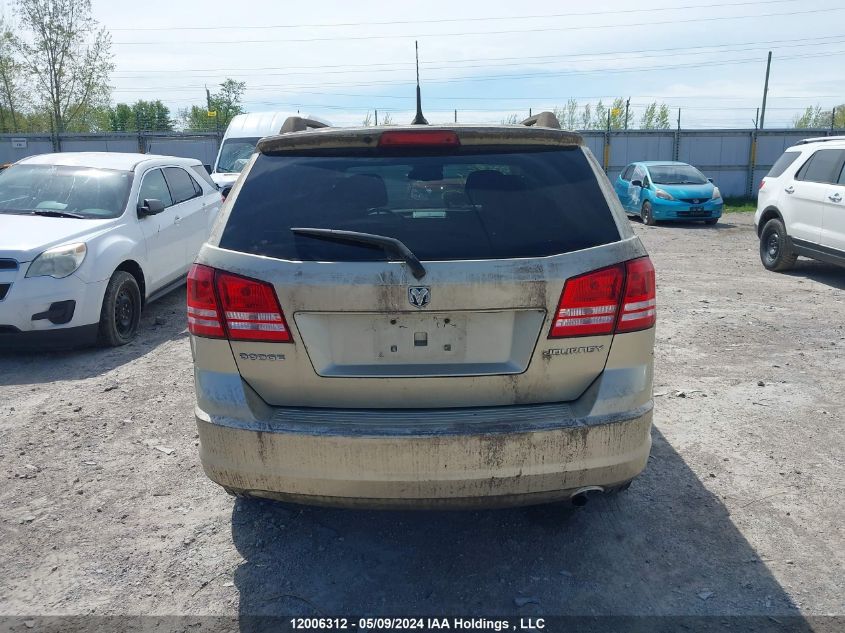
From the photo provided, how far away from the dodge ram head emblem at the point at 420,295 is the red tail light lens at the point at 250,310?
477mm

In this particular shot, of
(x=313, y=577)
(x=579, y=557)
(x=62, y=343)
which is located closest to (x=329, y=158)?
(x=313, y=577)

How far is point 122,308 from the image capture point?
656 centimetres

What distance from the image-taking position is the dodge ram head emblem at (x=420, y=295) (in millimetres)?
2439

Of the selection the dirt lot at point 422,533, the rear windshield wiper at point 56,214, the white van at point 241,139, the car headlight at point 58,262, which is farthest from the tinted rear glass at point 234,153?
the dirt lot at point 422,533

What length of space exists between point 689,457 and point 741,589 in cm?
131

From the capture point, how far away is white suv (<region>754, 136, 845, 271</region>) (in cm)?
889

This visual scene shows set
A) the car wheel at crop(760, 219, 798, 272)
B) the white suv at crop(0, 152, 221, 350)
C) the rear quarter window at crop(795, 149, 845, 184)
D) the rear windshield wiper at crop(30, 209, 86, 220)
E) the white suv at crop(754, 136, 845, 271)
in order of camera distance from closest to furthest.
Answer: the white suv at crop(0, 152, 221, 350) → the rear windshield wiper at crop(30, 209, 86, 220) → the white suv at crop(754, 136, 845, 271) → the rear quarter window at crop(795, 149, 845, 184) → the car wheel at crop(760, 219, 798, 272)

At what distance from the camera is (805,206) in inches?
373

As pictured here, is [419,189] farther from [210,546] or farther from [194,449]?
[194,449]

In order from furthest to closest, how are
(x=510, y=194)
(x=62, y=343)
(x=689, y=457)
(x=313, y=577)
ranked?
(x=62, y=343)
(x=689, y=457)
(x=313, y=577)
(x=510, y=194)

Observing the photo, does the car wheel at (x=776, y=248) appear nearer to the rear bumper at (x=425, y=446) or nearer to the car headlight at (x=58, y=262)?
the rear bumper at (x=425, y=446)

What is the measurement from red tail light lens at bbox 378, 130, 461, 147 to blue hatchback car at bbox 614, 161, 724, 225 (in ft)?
51.5

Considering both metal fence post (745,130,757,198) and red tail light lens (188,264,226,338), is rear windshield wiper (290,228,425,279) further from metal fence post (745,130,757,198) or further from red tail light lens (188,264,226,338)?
metal fence post (745,130,757,198)

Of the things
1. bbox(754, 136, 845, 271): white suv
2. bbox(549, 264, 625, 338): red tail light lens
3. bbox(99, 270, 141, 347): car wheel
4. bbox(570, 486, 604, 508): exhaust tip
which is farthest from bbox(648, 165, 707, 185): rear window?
bbox(570, 486, 604, 508): exhaust tip
